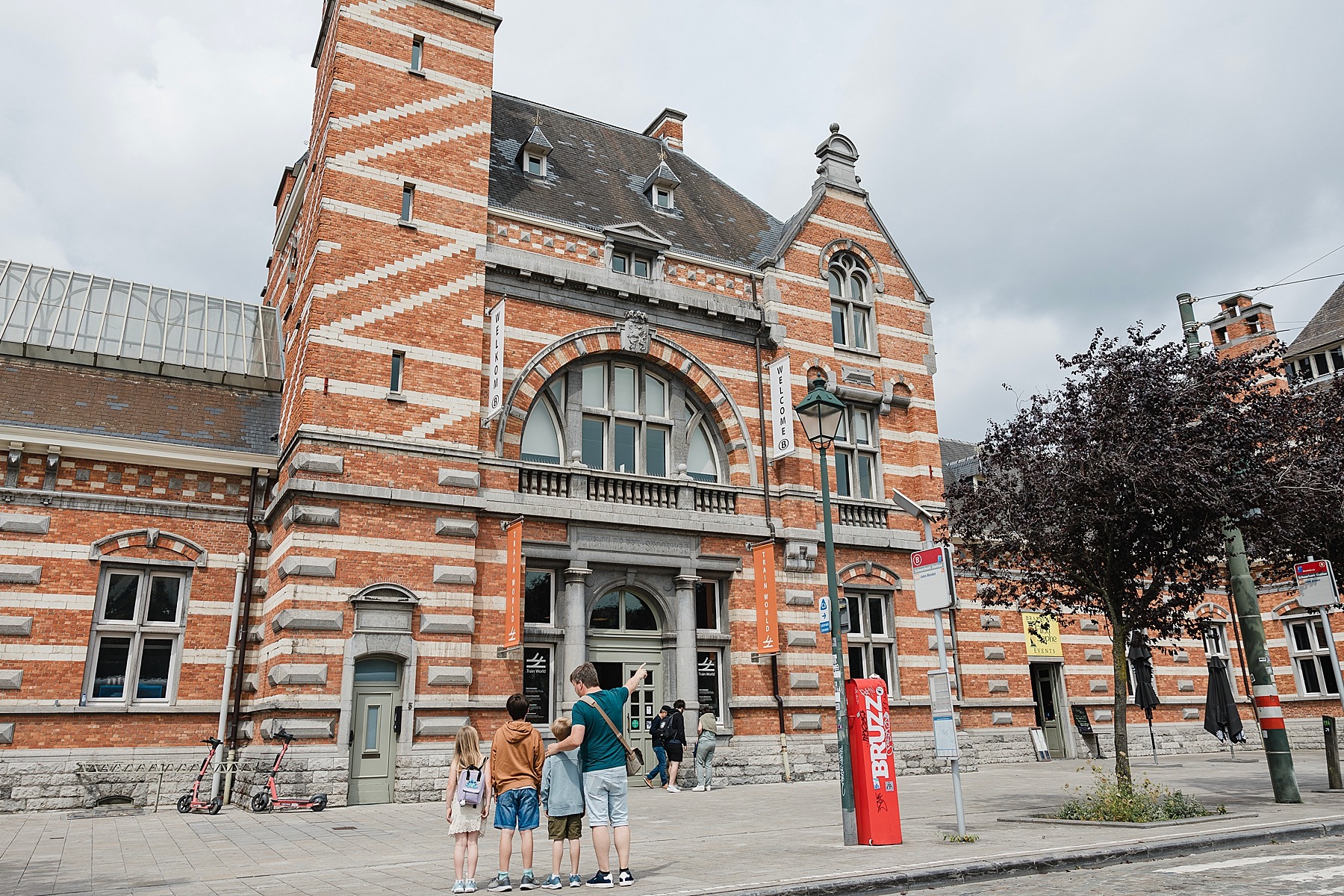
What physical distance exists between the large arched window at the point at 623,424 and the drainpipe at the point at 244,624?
483 cm

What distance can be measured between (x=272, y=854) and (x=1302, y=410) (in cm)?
1636

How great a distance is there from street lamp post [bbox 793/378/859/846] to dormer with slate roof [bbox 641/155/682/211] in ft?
40.0

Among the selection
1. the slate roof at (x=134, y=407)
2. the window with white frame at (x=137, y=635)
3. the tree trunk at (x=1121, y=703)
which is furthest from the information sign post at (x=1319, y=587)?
the window with white frame at (x=137, y=635)

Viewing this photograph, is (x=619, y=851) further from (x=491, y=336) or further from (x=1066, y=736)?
(x=1066, y=736)

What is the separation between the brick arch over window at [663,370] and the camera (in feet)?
57.8

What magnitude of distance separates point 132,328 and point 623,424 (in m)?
9.99

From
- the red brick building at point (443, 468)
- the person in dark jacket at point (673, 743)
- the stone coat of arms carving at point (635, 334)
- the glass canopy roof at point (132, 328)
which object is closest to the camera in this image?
the red brick building at point (443, 468)

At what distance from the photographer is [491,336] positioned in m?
17.6

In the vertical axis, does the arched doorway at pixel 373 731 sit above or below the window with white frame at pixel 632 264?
below

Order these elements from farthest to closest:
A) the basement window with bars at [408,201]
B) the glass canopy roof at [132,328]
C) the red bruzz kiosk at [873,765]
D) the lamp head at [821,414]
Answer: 1. the glass canopy roof at [132,328]
2. the basement window with bars at [408,201]
3. the lamp head at [821,414]
4. the red bruzz kiosk at [873,765]

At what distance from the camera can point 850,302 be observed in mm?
22266

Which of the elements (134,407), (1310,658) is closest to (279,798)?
(134,407)

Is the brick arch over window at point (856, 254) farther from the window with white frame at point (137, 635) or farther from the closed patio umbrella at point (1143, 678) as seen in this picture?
the window with white frame at point (137, 635)

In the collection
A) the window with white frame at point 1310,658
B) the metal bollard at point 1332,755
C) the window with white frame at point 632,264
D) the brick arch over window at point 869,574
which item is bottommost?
the metal bollard at point 1332,755
